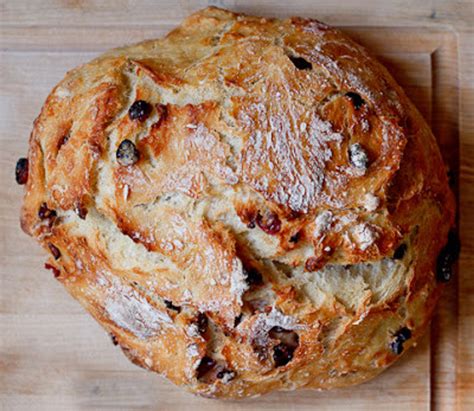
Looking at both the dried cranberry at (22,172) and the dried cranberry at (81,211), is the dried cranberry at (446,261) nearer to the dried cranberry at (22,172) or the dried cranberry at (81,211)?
the dried cranberry at (81,211)

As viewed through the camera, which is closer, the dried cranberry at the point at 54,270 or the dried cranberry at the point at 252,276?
the dried cranberry at the point at 252,276

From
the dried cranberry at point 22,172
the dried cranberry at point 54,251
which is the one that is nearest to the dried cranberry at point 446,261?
the dried cranberry at point 54,251

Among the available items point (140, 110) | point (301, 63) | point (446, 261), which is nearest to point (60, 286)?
point (140, 110)

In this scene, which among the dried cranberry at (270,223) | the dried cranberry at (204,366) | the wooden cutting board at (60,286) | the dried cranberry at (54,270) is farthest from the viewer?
the wooden cutting board at (60,286)

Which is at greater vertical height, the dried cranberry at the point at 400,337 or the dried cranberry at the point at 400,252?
the dried cranberry at the point at 400,252

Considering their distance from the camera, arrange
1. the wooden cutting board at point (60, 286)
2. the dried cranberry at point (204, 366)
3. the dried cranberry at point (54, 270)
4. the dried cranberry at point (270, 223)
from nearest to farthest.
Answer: the dried cranberry at point (270, 223) → the dried cranberry at point (204, 366) → the dried cranberry at point (54, 270) → the wooden cutting board at point (60, 286)

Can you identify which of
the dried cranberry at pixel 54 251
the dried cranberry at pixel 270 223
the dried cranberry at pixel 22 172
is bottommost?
the dried cranberry at pixel 54 251

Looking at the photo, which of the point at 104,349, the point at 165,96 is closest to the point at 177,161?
the point at 165,96

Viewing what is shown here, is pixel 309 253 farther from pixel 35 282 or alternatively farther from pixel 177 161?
pixel 35 282

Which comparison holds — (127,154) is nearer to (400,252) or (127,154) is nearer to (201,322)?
(201,322)
